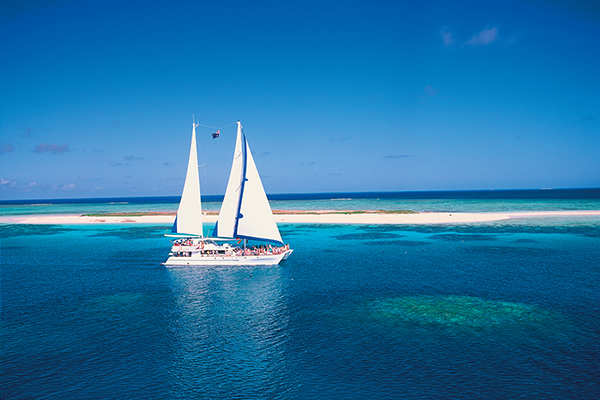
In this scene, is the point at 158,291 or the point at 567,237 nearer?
the point at 158,291

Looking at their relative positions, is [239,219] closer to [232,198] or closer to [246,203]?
[246,203]

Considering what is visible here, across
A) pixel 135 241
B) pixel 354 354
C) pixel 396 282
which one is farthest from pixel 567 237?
pixel 135 241

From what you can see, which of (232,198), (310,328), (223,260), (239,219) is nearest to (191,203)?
(232,198)

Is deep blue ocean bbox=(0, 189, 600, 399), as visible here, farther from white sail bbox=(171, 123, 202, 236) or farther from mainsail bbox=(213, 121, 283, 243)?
white sail bbox=(171, 123, 202, 236)

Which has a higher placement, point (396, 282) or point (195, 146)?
point (195, 146)

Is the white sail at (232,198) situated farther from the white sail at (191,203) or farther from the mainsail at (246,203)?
the white sail at (191,203)

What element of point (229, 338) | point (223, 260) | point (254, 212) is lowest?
point (229, 338)

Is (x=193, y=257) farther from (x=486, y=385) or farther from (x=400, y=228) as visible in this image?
(x=400, y=228)
